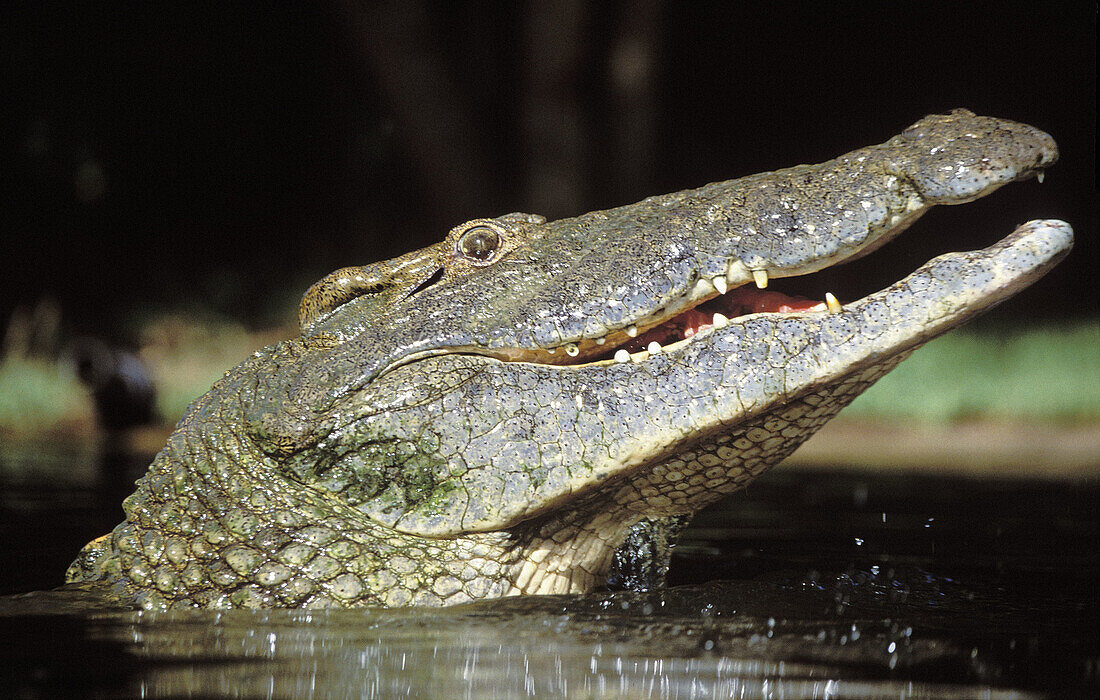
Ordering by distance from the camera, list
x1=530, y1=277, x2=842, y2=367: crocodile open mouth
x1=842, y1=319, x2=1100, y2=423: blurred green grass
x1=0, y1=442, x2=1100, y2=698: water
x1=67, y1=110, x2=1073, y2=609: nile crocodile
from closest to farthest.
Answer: x1=0, y1=442, x2=1100, y2=698: water, x1=67, y1=110, x2=1073, y2=609: nile crocodile, x1=530, y1=277, x2=842, y2=367: crocodile open mouth, x1=842, y1=319, x2=1100, y2=423: blurred green grass

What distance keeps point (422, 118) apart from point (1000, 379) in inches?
243

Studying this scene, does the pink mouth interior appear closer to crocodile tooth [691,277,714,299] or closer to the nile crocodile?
the nile crocodile

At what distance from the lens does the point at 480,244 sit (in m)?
2.65

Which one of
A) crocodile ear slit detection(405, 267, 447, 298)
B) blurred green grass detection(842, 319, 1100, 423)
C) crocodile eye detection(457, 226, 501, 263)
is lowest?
crocodile ear slit detection(405, 267, 447, 298)

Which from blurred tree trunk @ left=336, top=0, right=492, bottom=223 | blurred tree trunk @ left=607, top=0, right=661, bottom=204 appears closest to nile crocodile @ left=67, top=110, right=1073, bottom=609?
blurred tree trunk @ left=336, top=0, right=492, bottom=223

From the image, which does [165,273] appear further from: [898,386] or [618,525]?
[618,525]

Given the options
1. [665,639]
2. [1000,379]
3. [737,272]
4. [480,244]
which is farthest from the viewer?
[1000,379]

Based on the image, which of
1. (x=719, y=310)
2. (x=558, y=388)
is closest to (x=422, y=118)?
(x=719, y=310)

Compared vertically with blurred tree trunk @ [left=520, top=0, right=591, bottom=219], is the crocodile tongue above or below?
below

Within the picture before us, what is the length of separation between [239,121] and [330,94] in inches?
49.5

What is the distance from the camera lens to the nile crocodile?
2268mm

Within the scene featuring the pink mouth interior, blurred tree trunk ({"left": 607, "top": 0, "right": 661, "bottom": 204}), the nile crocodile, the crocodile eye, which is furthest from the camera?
blurred tree trunk ({"left": 607, "top": 0, "right": 661, "bottom": 204})

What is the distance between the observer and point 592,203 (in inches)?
401

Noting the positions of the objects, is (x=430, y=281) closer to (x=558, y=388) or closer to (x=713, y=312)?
(x=558, y=388)
